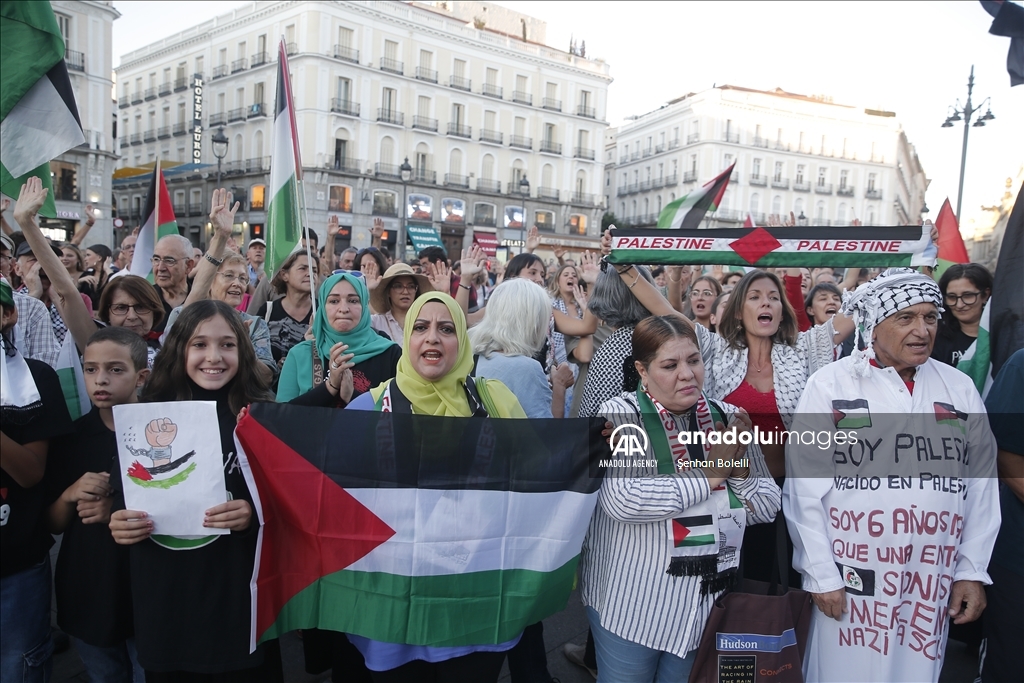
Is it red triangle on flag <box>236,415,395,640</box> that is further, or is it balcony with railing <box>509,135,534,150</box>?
balcony with railing <box>509,135,534,150</box>

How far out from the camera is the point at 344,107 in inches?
1618

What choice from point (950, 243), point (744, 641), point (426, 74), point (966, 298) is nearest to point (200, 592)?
point (744, 641)

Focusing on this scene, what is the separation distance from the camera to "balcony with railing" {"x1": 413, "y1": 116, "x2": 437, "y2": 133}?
143 feet

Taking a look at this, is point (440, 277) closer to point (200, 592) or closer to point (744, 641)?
point (200, 592)

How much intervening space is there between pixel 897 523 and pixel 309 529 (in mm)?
2195

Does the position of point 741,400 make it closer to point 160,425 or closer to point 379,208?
point 160,425

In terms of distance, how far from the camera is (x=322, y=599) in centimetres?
258

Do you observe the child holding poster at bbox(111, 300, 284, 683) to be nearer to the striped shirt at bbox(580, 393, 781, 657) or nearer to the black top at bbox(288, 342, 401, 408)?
the black top at bbox(288, 342, 401, 408)

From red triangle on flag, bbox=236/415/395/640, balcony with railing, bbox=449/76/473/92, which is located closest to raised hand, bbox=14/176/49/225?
red triangle on flag, bbox=236/415/395/640

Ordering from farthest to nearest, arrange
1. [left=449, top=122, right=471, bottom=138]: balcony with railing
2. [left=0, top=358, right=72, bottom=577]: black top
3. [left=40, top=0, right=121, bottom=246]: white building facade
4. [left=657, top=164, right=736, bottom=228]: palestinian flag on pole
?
[left=449, top=122, right=471, bottom=138]: balcony with railing → [left=40, top=0, right=121, bottom=246]: white building facade → [left=657, top=164, right=736, bottom=228]: palestinian flag on pole → [left=0, top=358, right=72, bottom=577]: black top

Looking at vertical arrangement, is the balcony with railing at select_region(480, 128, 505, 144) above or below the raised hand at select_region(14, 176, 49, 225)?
above

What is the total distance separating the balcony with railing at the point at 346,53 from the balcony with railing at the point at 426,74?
4.12 m

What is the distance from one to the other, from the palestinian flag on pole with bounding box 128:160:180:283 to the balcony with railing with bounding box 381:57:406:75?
38865 millimetres

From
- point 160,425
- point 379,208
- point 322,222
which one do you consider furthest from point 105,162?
point 160,425
